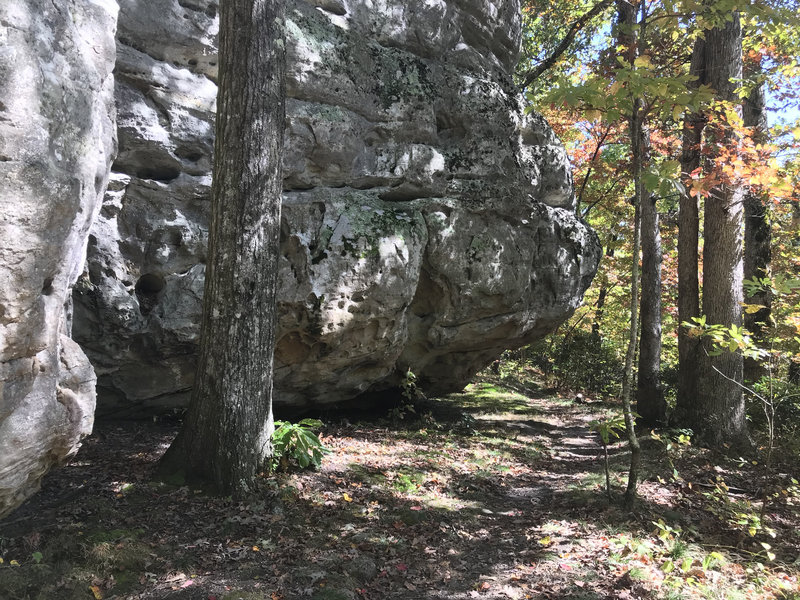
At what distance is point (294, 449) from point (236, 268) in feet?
7.01

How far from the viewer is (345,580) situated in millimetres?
4023

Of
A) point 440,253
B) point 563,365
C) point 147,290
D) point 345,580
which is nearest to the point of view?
point 345,580

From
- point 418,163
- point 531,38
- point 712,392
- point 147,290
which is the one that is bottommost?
point 712,392

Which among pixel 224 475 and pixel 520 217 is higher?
pixel 520 217

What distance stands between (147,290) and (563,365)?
12.0 meters

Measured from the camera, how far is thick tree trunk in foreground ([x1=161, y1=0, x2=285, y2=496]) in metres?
5.04

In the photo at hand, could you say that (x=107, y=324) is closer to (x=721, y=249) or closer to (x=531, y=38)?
(x=721, y=249)

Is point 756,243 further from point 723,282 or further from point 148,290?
point 148,290

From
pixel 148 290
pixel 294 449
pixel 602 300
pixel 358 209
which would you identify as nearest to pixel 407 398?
pixel 358 209

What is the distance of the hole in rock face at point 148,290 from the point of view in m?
6.35

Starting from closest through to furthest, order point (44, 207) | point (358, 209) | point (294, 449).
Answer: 1. point (44, 207)
2. point (294, 449)
3. point (358, 209)

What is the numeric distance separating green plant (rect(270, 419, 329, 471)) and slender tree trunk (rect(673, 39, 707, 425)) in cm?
628

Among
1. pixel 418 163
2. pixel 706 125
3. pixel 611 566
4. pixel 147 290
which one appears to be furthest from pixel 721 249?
pixel 147 290

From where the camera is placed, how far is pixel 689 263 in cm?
962
